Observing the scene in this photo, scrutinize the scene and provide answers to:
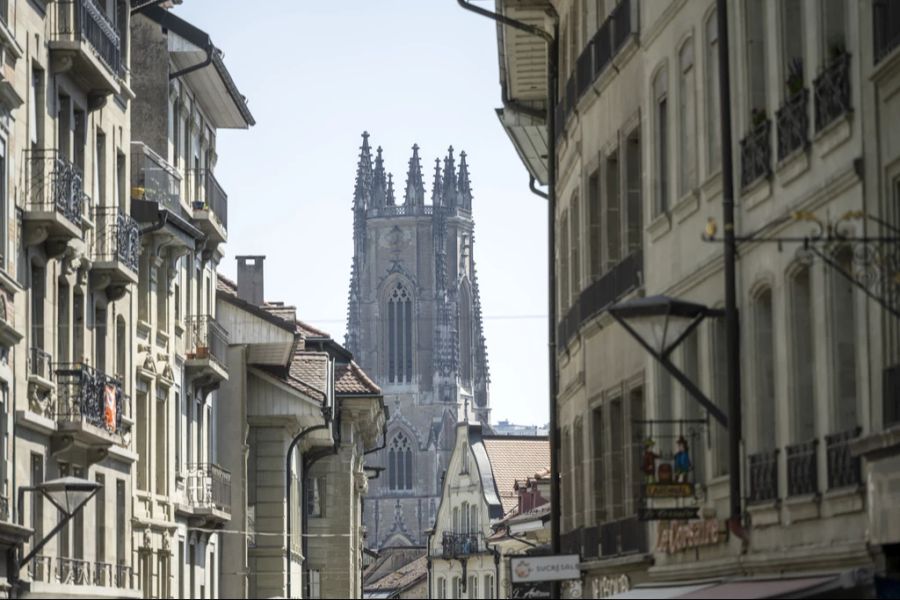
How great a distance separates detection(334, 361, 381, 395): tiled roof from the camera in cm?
7481

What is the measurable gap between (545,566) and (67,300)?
12.4m

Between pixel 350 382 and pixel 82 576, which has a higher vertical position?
pixel 350 382

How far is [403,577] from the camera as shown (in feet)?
507

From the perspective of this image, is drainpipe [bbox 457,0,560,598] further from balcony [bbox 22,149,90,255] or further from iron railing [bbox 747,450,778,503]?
A: iron railing [bbox 747,450,778,503]

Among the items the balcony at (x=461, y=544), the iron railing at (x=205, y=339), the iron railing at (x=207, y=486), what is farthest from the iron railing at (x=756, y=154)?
the balcony at (x=461, y=544)

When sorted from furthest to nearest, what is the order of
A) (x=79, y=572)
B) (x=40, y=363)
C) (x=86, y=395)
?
A: (x=79, y=572), (x=86, y=395), (x=40, y=363)

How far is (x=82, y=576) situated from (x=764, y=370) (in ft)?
56.1

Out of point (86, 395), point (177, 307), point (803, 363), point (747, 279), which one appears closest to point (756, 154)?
point (747, 279)

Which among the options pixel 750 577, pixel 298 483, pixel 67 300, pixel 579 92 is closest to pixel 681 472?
pixel 750 577

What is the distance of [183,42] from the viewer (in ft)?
163

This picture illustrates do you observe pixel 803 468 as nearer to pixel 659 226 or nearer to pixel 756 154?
pixel 756 154

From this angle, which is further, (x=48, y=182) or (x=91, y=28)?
(x=91, y=28)

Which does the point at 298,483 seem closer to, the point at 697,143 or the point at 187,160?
the point at 187,160

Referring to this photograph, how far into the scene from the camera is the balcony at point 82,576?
35.4m
